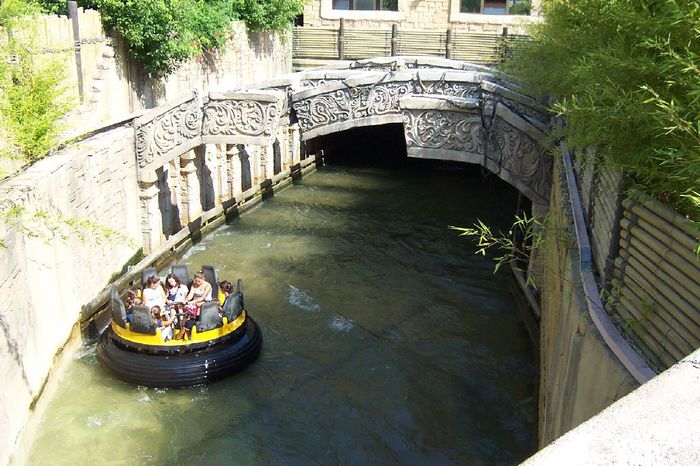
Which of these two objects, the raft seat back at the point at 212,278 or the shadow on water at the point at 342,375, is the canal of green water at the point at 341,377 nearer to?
the shadow on water at the point at 342,375

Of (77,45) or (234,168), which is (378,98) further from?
(77,45)

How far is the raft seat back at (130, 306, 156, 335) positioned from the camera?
966 centimetres

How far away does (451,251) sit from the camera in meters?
16.1

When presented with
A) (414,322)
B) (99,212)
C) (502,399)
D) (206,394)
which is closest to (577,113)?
(502,399)

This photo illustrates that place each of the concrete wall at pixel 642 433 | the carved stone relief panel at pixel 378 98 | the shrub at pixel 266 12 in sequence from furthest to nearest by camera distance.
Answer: the shrub at pixel 266 12 → the carved stone relief panel at pixel 378 98 → the concrete wall at pixel 642 433

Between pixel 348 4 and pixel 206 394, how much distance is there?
21517 mm

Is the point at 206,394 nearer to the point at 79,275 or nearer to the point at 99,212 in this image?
the point at 79,275

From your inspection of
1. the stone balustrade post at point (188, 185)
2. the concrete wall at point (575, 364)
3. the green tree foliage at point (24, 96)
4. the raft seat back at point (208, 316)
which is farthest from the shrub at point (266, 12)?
the concrete wall at point (575, 364)

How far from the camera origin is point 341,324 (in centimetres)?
1209

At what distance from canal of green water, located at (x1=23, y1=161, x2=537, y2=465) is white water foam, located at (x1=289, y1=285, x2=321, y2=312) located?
0.12 feet

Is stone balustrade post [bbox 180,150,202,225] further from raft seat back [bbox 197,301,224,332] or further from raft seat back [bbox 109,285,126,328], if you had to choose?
raft seat back [bbox 197,301,224,332]

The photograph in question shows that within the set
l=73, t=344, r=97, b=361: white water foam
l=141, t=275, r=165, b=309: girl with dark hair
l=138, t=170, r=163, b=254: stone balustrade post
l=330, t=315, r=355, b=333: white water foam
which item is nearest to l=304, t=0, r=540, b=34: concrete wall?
l=138, t=170, r=163, b=254: stone balustrade post

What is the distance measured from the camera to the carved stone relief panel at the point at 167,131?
42.8ft

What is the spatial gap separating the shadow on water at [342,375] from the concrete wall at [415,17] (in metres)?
12.3
